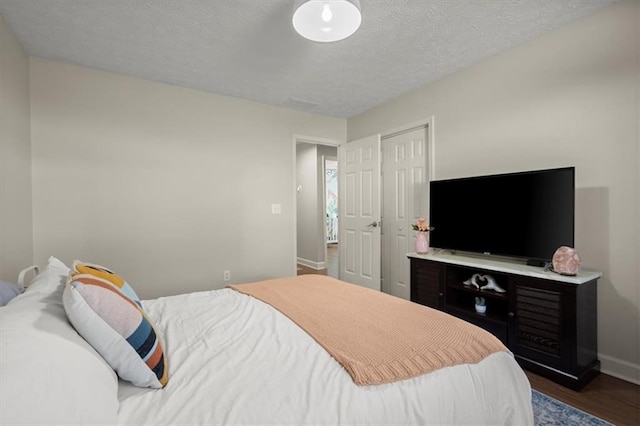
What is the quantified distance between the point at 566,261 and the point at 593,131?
1023 mm

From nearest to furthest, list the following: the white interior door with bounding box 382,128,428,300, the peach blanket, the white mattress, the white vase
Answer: the white mattress, the peach blanket, the white vase, the white interior door with bounding box 382,128,428,300

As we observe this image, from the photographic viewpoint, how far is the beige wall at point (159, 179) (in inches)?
116

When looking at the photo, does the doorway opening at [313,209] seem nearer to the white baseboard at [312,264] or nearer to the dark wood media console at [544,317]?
the white baseboard at [312,264]

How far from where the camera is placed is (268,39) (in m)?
2.54

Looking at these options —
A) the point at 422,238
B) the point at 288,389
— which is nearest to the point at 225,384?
the point at 288,389

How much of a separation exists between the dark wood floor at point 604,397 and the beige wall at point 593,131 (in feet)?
0.52

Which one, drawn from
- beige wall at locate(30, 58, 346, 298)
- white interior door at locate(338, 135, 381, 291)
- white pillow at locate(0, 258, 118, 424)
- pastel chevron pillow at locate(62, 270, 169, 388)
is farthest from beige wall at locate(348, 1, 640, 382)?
white pillow at locate(0, 258, 118, 424)

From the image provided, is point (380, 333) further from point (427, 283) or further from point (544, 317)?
point (427, 283)

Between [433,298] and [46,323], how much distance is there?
2877mm

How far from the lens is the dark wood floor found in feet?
5.90

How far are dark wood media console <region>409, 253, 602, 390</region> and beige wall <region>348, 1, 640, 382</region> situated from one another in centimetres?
17

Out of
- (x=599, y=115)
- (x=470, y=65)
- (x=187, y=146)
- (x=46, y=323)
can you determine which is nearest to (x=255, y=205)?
(x=187, y=146)

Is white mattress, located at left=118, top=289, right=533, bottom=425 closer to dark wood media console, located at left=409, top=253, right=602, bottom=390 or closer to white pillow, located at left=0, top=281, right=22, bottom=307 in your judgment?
white pillow, located at left=0, top=281, right=22, bottom=307

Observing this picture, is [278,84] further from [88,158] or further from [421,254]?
[421,254]
